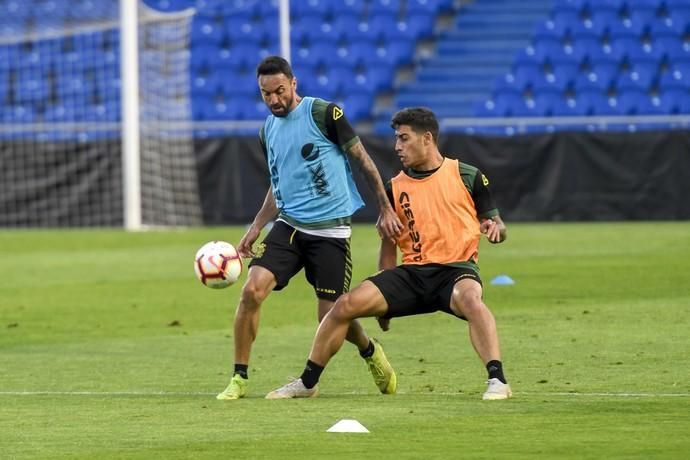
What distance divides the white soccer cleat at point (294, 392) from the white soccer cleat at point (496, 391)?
1078mm

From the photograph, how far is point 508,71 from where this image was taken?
31.2 meters

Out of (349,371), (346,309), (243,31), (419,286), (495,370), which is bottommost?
(349,371)

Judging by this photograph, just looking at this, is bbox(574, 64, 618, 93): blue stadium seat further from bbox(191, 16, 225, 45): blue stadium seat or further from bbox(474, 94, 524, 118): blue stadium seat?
bbox(191, 16, 225, 45): blue stadium seat

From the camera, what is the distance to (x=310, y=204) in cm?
941

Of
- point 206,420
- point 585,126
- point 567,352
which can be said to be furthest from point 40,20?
point 206,420

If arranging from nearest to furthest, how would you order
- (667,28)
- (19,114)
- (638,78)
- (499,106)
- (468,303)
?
(468,303) → (638,78) → (499,106) → (667,28) → (19,114)

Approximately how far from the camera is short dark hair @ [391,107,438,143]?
8961mm

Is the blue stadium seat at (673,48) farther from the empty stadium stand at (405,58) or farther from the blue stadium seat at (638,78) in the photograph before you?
the blue stadium seat at (638,78)

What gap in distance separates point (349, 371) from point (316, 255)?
1487 millimetres

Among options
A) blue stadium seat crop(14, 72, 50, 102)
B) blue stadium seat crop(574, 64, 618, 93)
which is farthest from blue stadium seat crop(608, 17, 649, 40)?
blue stadium seat crop(14, 72, 50, 102)

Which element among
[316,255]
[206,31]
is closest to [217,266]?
[316,255]

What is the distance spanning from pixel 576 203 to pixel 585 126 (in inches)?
65.5

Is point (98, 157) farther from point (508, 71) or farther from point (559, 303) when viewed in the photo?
point (559, 303)

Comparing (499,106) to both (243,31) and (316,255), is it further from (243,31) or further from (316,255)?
(316,255)
